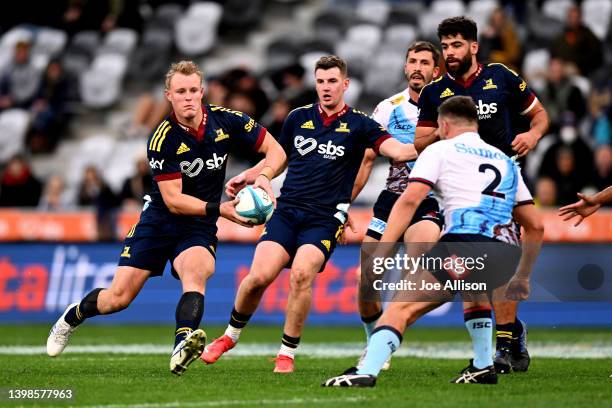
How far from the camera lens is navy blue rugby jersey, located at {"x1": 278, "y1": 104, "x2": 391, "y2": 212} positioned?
11328 mm

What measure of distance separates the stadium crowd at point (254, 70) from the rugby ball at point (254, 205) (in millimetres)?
9064

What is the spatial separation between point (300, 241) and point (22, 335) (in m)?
6.28

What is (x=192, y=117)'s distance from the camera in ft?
35.3

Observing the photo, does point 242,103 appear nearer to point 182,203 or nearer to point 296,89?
point 296,89

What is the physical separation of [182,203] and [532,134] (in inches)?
119

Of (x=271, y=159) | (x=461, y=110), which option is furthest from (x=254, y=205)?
(x=461, y=110)

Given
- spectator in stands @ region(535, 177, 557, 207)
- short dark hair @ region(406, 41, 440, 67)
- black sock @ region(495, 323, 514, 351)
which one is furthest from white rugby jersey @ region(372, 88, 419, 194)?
spectator in stands @ region(535, 177, 557, 207)

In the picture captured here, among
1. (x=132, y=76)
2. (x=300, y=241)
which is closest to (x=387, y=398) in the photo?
(x=300, y=241)

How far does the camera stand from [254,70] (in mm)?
24703

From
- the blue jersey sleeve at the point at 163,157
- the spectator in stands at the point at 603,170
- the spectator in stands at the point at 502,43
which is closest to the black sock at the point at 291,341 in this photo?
the blue jersey sleeve at the point at 163,157

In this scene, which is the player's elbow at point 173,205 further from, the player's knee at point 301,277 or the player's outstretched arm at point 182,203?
the player's knee at point 301,277

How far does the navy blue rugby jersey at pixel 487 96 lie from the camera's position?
11.0 meters

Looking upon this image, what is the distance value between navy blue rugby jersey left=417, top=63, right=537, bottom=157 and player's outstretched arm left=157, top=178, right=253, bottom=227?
1987mm

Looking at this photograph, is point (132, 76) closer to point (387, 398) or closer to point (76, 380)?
point (76, 380)
